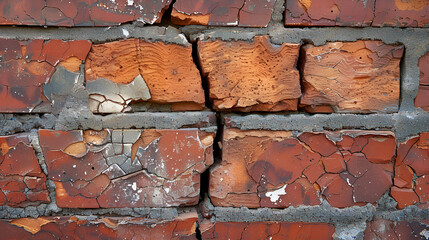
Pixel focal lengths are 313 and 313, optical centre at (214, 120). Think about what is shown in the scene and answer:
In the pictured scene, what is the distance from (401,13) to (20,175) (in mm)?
1110

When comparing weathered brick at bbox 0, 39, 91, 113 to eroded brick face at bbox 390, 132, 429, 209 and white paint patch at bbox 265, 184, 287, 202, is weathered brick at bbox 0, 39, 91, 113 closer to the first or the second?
white paint patch at bbox 265, 184, 287, 202

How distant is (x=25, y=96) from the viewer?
2.68ft

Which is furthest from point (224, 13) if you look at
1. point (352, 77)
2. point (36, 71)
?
point (36, 71)

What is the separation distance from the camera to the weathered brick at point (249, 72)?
2.72 feet

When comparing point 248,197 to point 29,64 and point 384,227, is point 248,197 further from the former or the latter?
point 29,64

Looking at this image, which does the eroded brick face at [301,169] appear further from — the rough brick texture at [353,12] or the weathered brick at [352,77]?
the rough brick texture at [353,12]

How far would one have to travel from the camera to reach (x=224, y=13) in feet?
2.69

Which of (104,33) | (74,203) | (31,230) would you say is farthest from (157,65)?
(31,230)

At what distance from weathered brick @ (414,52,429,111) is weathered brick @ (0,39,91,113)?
0.90m

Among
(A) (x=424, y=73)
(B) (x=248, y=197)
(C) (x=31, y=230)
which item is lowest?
(C) (x=31, y=230)

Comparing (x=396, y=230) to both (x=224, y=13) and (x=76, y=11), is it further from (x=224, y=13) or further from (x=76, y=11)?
(x=76, y=11)

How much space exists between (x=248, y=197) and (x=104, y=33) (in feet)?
1.93

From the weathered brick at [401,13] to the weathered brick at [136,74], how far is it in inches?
20.2

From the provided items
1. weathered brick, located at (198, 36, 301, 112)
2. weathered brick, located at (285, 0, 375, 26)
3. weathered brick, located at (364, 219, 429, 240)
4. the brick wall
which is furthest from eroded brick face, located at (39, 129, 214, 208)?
weathered brick, located at (364, 219, 429, 240)
